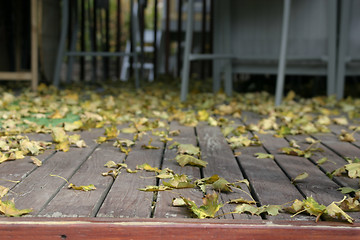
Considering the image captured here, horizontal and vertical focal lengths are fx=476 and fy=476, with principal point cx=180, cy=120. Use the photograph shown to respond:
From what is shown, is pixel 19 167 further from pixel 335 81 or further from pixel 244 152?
pixel 335 81

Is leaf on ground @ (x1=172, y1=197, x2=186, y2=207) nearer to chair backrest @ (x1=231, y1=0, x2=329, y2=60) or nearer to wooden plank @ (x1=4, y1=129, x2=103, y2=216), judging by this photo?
wooden plank @ (x1=4, y1=129, x2=103, y2=216)

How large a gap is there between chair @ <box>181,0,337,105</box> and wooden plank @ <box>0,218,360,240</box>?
6.93ft

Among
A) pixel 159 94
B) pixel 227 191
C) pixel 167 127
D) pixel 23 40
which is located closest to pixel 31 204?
pixel 227 191

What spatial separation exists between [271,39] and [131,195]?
263 centimetres

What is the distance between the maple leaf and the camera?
1.00 metres

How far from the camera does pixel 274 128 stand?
220 cm

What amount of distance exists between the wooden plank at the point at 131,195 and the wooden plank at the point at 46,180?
0.46 feet

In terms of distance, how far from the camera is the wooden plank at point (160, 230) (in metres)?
0.90

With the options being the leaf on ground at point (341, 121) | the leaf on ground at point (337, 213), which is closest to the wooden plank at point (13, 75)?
the leaf on ground at point (341, 121)

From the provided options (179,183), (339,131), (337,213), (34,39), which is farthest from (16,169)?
(34,39)

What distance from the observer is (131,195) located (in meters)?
1.15

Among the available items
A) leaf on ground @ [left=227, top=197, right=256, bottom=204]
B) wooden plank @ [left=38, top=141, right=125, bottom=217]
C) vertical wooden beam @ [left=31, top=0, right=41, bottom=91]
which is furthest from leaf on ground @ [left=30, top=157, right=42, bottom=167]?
vertical wooden beam @ [left=31, top=0, right=41, bottom=91]

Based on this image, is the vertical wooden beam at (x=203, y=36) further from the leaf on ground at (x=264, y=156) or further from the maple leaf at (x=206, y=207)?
the maple leaf at (x=206, y=207)

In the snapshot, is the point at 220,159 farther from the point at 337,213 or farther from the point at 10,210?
the point at 10,210
